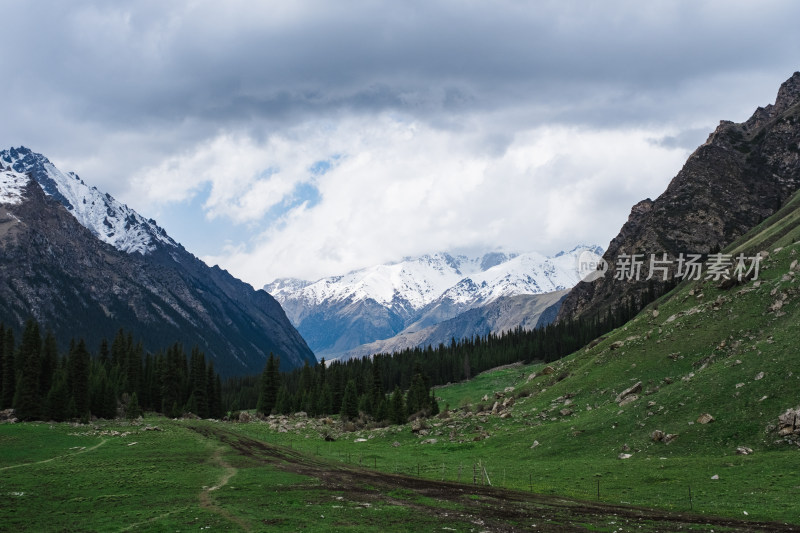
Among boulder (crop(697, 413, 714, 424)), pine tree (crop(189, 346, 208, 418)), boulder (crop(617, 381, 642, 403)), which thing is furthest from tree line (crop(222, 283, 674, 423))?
boulder (crop(697, 413, 714, 424))

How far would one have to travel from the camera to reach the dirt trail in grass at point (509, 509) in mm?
31594

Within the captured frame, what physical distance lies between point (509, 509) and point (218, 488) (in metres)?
22.7

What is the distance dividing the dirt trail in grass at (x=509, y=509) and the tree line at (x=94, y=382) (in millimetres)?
58210

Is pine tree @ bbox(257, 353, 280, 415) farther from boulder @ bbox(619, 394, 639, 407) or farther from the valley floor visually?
boulder @ bbox(619, 394, 639, 407)

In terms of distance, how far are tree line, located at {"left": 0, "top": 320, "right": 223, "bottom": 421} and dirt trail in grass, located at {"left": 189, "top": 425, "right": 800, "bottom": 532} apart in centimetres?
5821

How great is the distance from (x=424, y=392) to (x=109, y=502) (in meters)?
76.2

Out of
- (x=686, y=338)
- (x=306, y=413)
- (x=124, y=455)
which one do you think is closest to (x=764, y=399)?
(x=686, y=338)

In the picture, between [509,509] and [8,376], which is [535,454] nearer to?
[509,509]

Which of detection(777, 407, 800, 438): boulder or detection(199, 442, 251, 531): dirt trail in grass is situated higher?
detection(777, 407, 800, 438): boulder

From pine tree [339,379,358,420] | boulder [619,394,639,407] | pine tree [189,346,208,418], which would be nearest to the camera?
boulder [619,394,639,407]

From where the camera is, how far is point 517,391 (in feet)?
342

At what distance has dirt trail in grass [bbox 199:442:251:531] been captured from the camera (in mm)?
33169

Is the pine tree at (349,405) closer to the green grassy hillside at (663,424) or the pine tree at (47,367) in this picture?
the green grassy hillside at (663,424)

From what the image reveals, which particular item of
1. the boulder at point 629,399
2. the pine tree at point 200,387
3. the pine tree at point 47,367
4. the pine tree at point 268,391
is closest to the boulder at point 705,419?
the boulder at point 629,399
